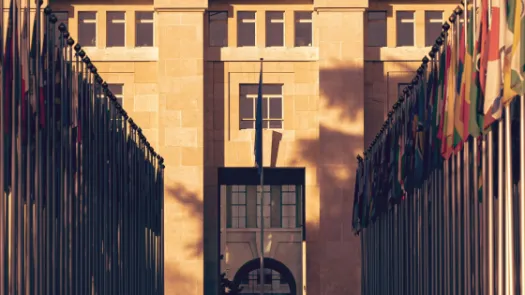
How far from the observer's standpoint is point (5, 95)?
99.5ft

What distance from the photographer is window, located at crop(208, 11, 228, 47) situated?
7956 centimetres

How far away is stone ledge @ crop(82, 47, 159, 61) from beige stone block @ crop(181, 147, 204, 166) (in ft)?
16.4

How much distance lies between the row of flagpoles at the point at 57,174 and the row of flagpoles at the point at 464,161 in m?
8.89

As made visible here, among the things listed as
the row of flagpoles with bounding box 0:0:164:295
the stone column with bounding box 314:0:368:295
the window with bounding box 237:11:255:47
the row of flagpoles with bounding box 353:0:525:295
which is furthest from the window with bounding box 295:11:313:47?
the row of flagpoles with bounding box 353:0:525:295

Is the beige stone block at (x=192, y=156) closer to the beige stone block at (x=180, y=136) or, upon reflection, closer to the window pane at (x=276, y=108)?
the beige stone block at (x=180, y=136)

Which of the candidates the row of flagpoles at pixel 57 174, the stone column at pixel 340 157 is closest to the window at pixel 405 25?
the stone column at pixel 340 157

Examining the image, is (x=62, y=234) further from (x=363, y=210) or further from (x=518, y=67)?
(x=363, y=210)

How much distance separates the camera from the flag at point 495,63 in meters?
29.9

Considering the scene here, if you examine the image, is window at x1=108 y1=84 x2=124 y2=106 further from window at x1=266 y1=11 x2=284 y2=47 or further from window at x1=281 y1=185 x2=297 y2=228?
window at x1=281 y1=185 x2=297 y2=228

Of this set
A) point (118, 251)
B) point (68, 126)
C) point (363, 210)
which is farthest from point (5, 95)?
point (363, 210)

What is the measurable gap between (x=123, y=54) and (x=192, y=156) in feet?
21.0

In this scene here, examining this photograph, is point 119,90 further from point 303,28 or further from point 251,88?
point 303,28

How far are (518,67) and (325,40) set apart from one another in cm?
5067

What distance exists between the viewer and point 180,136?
255 feet
